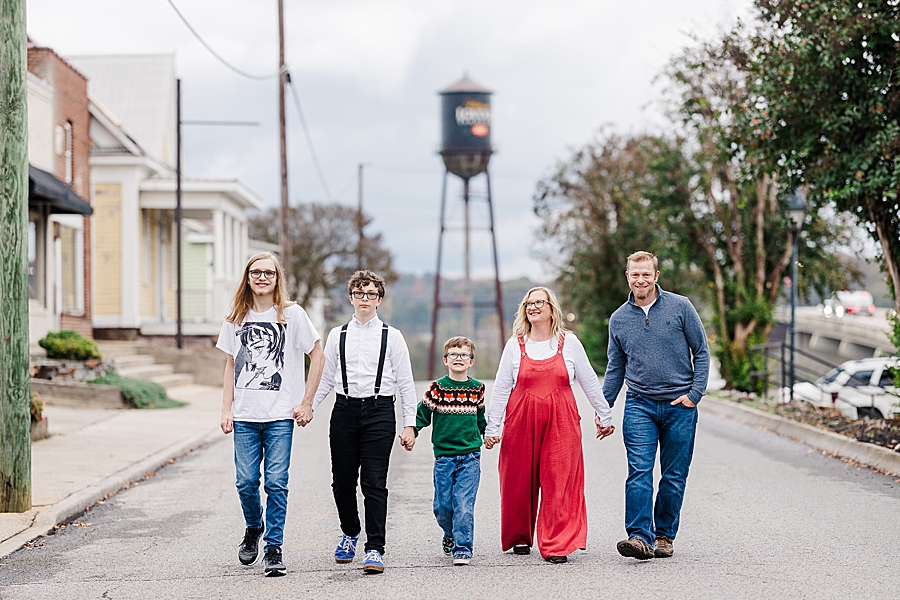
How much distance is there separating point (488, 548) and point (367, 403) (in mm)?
1525

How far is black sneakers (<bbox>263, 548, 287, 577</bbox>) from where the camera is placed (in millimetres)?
6840

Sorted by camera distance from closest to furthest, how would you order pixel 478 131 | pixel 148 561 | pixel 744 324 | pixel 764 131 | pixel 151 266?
pixel 148 561 → pixel 764 131 → pixel 744 324 → pixel 151 266 → pixel 478 131

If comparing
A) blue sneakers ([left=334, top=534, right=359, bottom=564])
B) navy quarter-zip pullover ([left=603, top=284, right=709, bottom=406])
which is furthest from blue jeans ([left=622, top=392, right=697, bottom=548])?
blue sneakers ([left=334, top=534, right=359, bottom=564])

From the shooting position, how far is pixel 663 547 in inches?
287

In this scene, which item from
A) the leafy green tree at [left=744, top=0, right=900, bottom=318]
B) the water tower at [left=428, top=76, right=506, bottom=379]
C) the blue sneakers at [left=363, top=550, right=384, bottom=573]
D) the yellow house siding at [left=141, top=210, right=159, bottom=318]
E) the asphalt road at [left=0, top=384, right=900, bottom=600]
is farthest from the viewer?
the water tower at [left=428, top=76, right=506, bottom=379]

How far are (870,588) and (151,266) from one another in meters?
29.3

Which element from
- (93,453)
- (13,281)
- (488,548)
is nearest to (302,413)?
(488,548)

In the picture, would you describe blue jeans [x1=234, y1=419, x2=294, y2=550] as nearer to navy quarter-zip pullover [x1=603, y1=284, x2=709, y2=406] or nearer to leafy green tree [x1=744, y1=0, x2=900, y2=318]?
navy quarter-zip pullover [x1=603, y1=284, x2=709, y2=406]

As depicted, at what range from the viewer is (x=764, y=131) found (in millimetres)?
14273

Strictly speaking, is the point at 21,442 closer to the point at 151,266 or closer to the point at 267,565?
the point at 267,565

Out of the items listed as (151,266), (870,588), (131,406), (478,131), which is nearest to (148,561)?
(870,588)

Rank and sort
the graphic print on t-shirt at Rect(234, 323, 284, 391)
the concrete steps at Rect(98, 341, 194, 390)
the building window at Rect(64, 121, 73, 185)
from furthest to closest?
1. the building window at Rect(64, 121, 73, 185)
2. the concrete steps at Rect(98, 341, 194, 390)
3. the graphic print on t-shirt at Rect(234, 323, 284, 391)

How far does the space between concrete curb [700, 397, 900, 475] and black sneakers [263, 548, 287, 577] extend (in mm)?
7253

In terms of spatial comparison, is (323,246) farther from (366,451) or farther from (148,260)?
(366,451)
